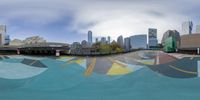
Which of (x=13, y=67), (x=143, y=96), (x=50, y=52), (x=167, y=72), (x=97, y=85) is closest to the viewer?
(x=143, y=96)

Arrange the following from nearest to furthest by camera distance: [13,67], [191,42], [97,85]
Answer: [97,85] < [13,67] < [191,42]

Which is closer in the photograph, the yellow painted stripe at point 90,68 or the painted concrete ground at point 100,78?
the painted concrete ground at point 100,78

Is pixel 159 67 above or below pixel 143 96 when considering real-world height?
above

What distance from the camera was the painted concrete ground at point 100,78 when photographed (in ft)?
35.7

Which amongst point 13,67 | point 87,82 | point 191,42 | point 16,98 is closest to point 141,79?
point 87,82

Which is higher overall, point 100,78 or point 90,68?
point 90,68

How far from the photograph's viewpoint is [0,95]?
36.4 ft

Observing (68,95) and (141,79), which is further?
(141,79)

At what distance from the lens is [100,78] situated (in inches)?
483

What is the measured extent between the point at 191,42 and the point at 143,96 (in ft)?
262

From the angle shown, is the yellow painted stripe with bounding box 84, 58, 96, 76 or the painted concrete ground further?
the yellow painted stripe with bounding box 84, 58, 96, 76

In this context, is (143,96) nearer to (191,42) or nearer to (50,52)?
(50,52)

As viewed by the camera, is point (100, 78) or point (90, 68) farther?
point (90, 68)

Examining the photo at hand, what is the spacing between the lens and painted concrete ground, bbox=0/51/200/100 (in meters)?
10.9
